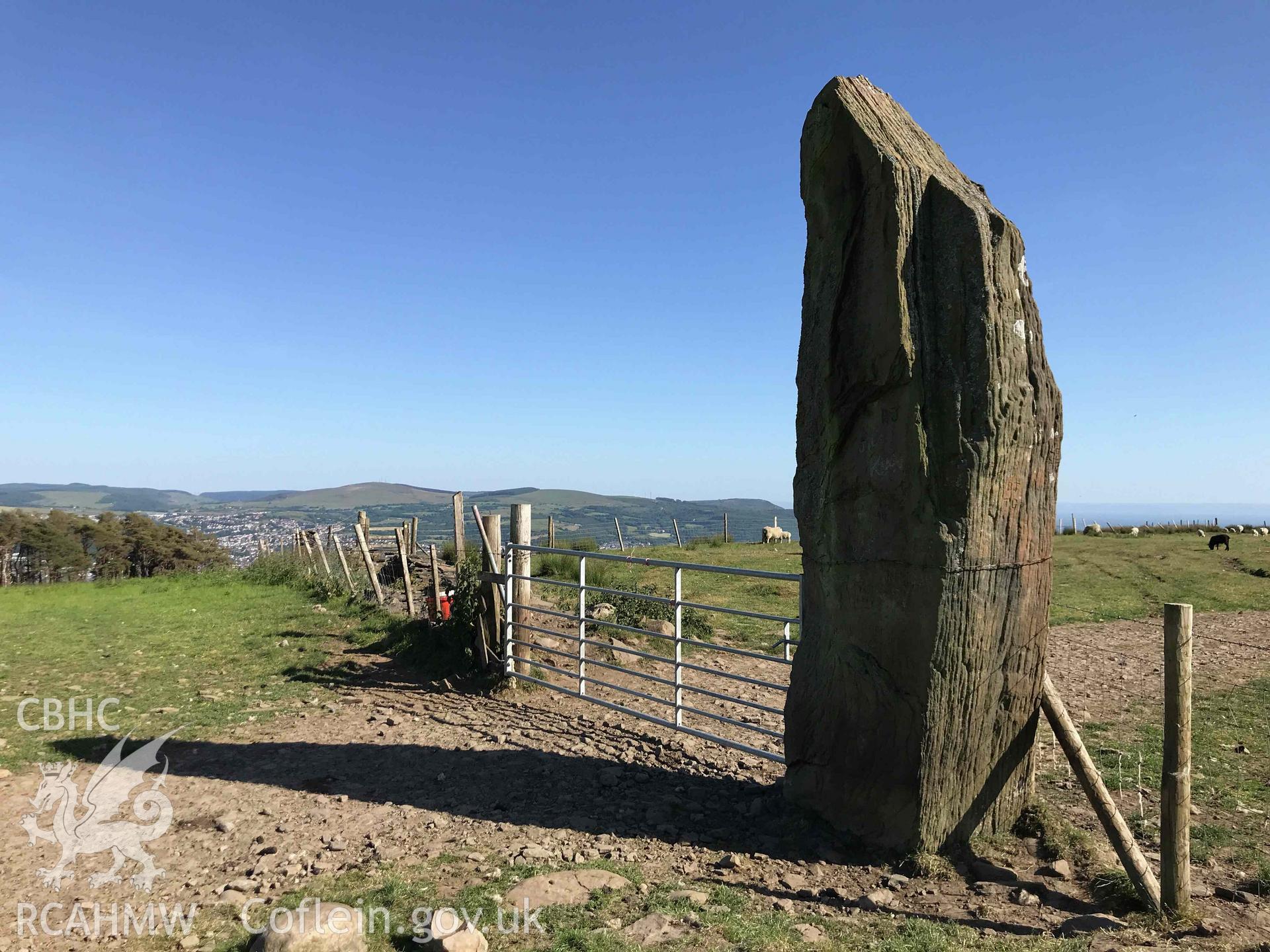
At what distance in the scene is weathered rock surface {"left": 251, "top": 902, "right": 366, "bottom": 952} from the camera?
3180 mm

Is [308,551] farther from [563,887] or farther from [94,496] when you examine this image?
[94,496]

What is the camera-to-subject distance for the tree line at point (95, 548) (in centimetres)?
2448

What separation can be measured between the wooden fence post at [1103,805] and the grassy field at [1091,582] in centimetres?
669

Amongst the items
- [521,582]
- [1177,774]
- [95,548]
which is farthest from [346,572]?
[95,548]

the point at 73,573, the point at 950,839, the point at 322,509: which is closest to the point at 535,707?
the point at 950,839

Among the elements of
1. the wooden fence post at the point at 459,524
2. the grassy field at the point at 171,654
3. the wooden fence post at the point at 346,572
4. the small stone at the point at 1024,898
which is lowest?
the grassy field at the point at 171,654

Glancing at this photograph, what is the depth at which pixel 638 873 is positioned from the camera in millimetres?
4258

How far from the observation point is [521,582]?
9.01m

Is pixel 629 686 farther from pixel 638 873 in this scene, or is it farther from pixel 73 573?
pixel 73 573

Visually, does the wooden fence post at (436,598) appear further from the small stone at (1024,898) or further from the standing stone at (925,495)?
the small stone at (1024,898)

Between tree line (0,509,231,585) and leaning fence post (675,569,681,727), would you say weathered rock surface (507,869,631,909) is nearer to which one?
leaning fence post (675,569,681,727)

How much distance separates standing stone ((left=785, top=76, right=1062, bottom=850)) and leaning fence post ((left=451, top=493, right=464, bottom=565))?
6487 mm

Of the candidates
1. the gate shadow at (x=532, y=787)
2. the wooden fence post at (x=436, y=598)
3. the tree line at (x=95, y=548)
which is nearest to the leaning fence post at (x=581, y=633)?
the gate shadow at (x=532, y=787)

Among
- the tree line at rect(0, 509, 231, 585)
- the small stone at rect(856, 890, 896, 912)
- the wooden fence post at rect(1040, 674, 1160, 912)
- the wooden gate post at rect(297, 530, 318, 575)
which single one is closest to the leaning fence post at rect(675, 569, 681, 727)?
the small stone at rect(856, 890, 896, 912)
